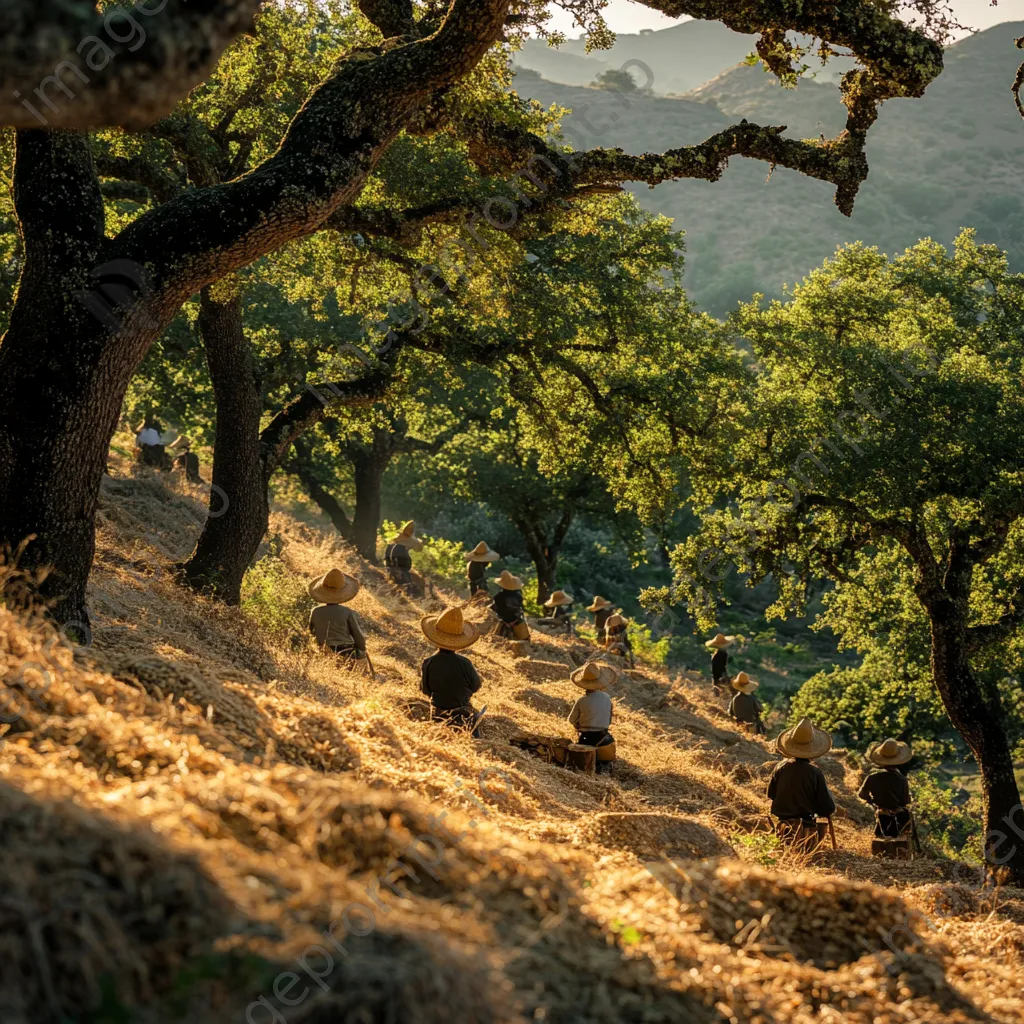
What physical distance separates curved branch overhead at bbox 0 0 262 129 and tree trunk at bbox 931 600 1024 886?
41.4ft

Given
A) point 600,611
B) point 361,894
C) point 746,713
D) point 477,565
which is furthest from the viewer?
point 600,611

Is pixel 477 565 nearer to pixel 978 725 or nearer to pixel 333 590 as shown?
pixel 333 590

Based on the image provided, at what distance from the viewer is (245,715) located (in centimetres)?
627

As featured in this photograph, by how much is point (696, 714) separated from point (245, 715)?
13967mm

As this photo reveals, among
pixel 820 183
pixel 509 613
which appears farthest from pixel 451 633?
pixel 820 183

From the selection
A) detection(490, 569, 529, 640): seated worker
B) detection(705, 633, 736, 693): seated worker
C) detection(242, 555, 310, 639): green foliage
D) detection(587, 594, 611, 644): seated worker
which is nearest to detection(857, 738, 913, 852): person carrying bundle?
detection(242, 555, 310, 639): green foliage

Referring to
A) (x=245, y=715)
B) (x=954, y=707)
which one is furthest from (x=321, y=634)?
(x=954, y=707)

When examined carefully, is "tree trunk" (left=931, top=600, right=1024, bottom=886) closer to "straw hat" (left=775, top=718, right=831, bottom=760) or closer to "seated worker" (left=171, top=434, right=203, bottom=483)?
"straw hat" (left=775, top=718, right=831, bottom=760)

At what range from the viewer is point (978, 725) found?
1369 centimetres

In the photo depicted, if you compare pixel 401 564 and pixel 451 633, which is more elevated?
pixel 451 633

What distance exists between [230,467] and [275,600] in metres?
2.28

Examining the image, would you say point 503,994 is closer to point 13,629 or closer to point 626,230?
point 13,629

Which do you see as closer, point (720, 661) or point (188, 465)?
point (720, 661)

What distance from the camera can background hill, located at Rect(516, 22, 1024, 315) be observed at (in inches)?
4796
